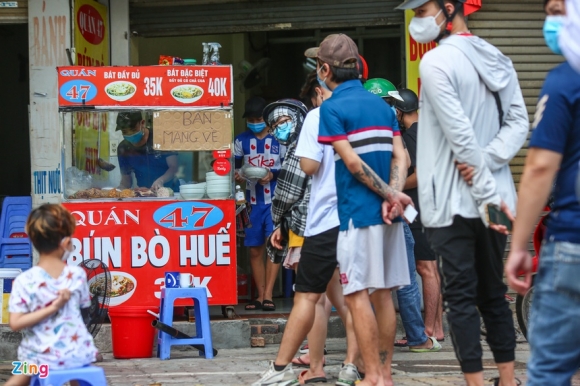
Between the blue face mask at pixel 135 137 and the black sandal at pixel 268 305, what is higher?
the blue face mask at pixel 135 137

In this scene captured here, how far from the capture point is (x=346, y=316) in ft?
19.9

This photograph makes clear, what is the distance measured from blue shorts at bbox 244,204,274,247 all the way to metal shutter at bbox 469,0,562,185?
2.49 meters

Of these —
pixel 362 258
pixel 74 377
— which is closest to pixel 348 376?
pixel 362 258

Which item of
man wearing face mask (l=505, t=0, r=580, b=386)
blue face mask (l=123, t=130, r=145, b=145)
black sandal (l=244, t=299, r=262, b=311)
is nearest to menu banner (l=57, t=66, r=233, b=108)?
blue face mask (l=123, t=130, r=145, b=145)

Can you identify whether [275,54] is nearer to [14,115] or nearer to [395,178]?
[14,115]

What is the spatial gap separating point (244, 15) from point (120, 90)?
213 cm

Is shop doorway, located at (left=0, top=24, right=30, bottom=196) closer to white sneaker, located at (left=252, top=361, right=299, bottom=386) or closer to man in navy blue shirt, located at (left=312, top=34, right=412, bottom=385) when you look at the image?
white sneaker, located at (left=252, top=361, right=299, bottom=386)

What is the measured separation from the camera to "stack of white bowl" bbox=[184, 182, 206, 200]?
8.13 meters

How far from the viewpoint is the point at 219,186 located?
26.8 feet

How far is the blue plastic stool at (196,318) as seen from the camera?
292 inches

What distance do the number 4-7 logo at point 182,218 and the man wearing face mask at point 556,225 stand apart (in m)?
5.03

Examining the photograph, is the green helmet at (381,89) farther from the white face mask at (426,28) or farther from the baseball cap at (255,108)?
the white face mask at (426,28)

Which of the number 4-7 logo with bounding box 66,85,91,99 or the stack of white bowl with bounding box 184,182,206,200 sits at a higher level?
the number 4-7 logo with bounding box 66,85,91,99

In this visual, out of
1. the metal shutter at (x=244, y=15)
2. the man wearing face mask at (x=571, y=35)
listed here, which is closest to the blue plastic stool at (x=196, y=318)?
the metal shutter at (x=244, y=15)
